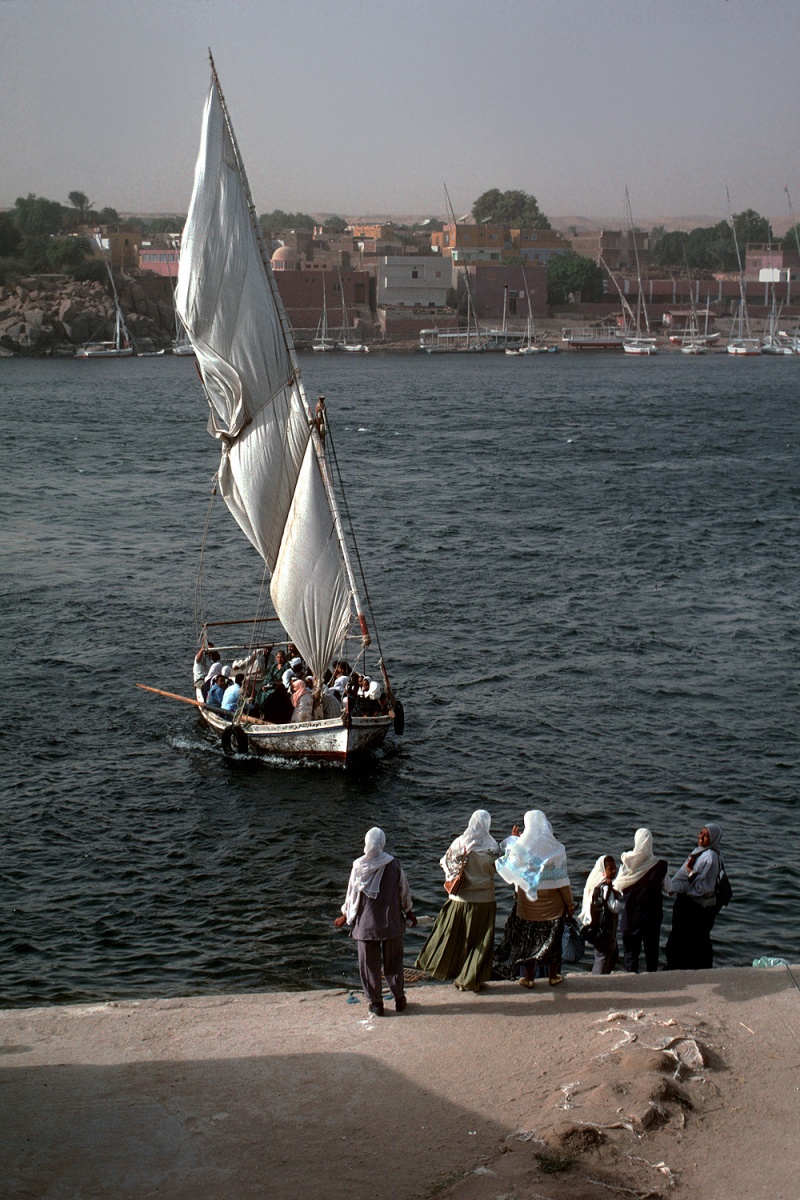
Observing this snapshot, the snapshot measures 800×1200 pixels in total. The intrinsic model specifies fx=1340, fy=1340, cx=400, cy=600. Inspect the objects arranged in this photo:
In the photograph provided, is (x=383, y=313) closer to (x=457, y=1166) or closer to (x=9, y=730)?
(x=9, y=730)

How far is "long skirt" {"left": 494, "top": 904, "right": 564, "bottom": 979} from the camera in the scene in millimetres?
9070

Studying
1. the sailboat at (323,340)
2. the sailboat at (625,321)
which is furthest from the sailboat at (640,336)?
the sailboat at (323,340)

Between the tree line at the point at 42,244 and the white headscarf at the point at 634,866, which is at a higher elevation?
the tree line at the point at 42,244

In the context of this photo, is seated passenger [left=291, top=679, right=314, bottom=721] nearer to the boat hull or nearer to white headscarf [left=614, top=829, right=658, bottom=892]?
the boat hull

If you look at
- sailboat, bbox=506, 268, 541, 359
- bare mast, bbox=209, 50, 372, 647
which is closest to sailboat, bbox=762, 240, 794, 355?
sailboat, bbox=506, 268, 541, 359

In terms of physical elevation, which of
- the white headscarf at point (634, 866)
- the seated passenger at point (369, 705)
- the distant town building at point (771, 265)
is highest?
the distant town building at point (771, 265)

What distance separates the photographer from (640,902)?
32.8 feet

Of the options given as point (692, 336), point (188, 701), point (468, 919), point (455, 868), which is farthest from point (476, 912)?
point (692, 336)

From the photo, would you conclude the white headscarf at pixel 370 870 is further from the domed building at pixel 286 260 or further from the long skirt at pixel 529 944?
the domed building at pixel 286 260

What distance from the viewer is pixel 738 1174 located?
22.8 feet

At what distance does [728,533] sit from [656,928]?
30279mm

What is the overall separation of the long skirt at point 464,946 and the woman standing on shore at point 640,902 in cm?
125

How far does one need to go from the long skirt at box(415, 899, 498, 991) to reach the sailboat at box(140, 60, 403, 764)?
33.3 feet

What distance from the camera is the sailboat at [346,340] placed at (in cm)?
13312
